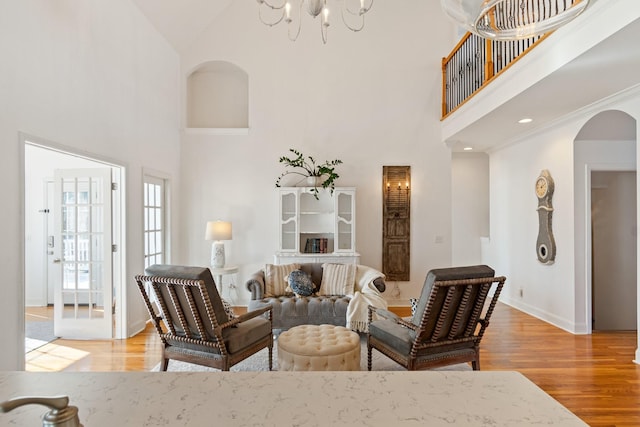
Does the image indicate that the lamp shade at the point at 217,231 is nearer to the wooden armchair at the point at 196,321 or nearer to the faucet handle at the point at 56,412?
the wooden armchair at the point at 196,321

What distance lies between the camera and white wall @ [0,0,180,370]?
8.73 feet

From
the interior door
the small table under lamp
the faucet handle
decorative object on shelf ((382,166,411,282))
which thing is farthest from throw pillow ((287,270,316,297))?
the faucet handle

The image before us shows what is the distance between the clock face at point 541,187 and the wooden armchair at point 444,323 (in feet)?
8.82

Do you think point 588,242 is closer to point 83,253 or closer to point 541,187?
point 541,187

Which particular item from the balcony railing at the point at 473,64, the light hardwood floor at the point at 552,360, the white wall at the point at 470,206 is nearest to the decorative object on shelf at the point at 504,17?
the balcony railing at the point at 473,64

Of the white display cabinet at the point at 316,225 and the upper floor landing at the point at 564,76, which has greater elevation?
the upper floor landing at the point at 564,76

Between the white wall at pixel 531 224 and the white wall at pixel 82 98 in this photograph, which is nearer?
the white wall at pixel 82 98

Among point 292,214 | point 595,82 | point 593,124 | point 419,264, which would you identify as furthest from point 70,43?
point 593,124

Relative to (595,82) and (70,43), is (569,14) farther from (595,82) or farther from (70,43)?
(70,43)

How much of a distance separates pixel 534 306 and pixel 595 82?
3136 millimetres

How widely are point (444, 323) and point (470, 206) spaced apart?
16.0 ft

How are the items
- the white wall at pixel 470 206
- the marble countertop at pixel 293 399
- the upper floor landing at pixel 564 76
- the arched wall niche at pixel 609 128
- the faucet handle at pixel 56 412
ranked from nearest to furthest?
the faucet handle at pixel 56 412 < the marble countertop at pixel 293 399 < the upper floor landing at pixel 564 76 < the arched wall niche at pixel 609 128 < the white wall at pixel 470 206

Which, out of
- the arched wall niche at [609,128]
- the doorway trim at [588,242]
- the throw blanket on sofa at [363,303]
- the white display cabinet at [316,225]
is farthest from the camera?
the white display cabinet at [316,225]

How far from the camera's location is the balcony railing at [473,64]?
375 centimetres
